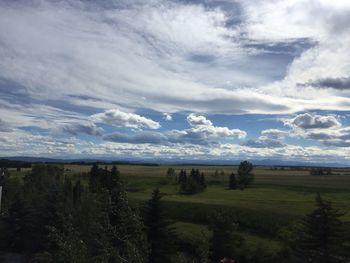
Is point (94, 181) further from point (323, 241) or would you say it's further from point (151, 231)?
point (323, 241)

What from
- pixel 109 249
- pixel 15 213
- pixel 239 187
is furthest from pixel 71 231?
pixel 239 187

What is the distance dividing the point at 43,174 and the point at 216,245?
74.3 m

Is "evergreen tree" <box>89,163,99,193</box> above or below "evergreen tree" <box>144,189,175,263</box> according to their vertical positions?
above

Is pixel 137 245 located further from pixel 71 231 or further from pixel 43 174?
pixel 43 174

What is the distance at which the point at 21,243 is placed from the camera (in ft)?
285

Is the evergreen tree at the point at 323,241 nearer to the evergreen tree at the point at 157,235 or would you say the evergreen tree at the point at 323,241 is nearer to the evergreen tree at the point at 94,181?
the evergreen tree at the point at 157,235

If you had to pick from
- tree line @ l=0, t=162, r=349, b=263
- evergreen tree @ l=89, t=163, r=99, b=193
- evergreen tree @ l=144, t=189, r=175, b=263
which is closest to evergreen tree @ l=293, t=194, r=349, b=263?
tree line @ l=0, t=162, r=349, b=263

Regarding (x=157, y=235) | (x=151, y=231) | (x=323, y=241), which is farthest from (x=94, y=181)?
(x=323, y=241)

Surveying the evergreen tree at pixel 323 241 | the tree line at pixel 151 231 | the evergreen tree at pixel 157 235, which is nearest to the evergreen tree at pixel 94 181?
the tree line at pixel 151 231

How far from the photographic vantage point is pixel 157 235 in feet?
206

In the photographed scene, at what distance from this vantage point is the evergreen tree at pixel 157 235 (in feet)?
197

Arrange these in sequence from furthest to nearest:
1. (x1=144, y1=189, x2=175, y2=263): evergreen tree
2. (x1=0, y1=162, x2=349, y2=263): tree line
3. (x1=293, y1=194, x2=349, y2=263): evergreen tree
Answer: (x1=144, y1=189, x2=175, y2=263): evergreen tree → (x1=0, y1=162, x2=349, y2=263): tree line → (x1=293, y1=194, x2=349, y2=263): evergreen tree

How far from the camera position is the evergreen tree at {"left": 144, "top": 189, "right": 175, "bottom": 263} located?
5991 cm

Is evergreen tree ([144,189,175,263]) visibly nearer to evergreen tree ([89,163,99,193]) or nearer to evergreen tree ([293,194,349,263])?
evergreen tree ([293,194,349,263])
